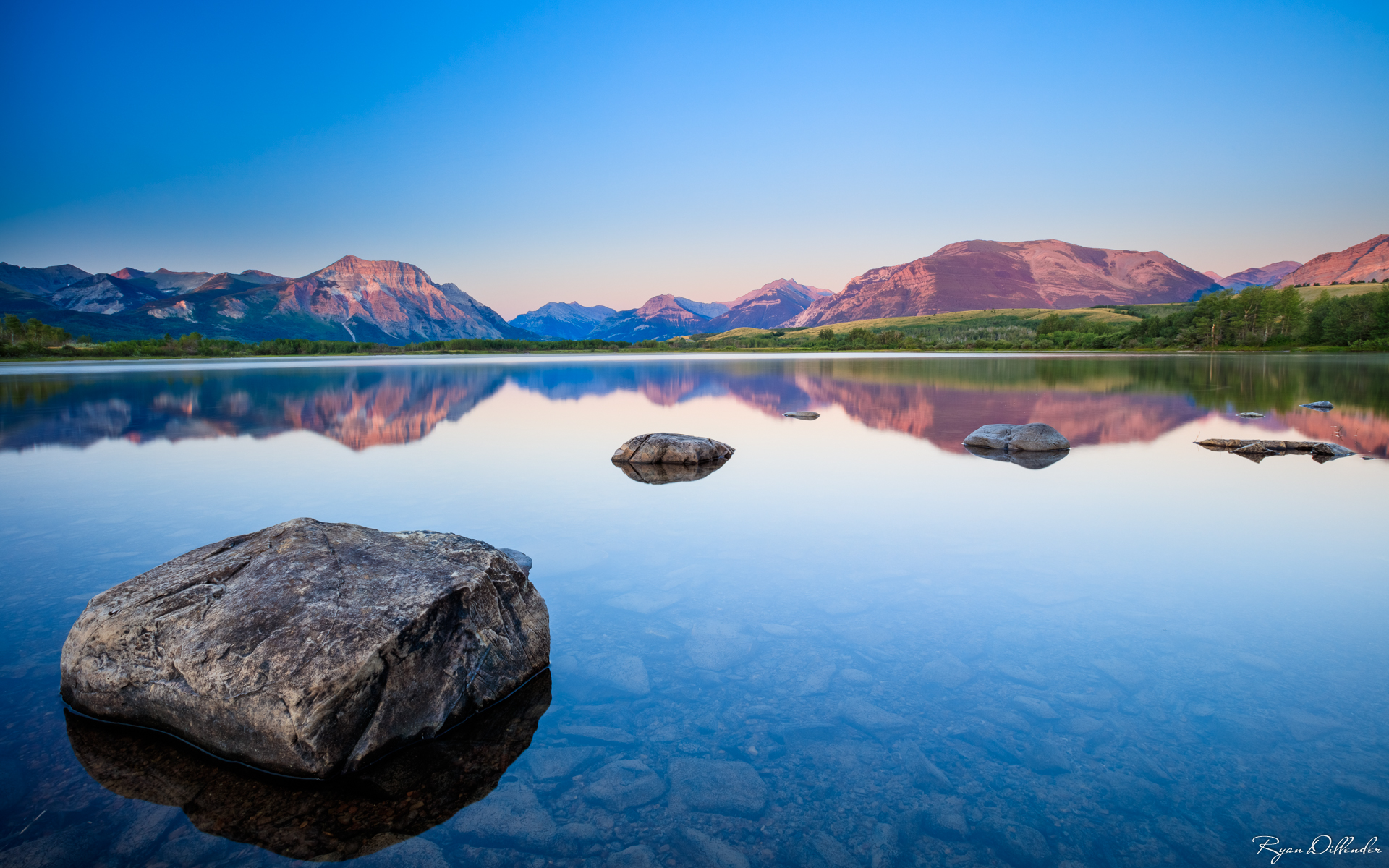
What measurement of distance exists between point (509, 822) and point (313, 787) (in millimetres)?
1473

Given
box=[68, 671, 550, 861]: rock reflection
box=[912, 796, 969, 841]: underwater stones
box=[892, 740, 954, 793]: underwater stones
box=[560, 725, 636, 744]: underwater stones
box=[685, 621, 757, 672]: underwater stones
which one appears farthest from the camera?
box=[685, 621, 757, 672]: underwater stones

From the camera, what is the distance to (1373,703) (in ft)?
16.9

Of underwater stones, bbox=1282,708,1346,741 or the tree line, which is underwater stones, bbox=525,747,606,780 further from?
the tree line

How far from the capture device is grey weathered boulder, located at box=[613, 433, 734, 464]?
1670 cm

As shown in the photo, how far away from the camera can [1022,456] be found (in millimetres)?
16734

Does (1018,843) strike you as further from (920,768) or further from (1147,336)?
(1147,336)

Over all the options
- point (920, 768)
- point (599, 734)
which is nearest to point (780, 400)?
point (599, 734)

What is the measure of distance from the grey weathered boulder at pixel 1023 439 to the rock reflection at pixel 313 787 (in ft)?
51.5

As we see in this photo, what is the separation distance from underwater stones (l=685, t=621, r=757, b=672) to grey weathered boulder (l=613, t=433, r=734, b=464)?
987 centimetres

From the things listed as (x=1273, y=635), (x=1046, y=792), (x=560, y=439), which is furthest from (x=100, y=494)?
(x=1273, y=635)

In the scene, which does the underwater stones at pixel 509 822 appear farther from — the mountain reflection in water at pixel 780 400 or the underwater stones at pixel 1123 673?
the mountain reflection in water at pixel 780 400

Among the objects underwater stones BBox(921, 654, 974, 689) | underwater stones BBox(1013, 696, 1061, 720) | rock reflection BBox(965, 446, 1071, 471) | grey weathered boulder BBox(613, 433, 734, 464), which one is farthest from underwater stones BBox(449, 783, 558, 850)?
rock reflection BBox(965, 446, 1071, 471)

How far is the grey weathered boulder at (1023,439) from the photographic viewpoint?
17.3 meters

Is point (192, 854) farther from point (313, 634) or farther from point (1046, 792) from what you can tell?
point (1046, 792)
